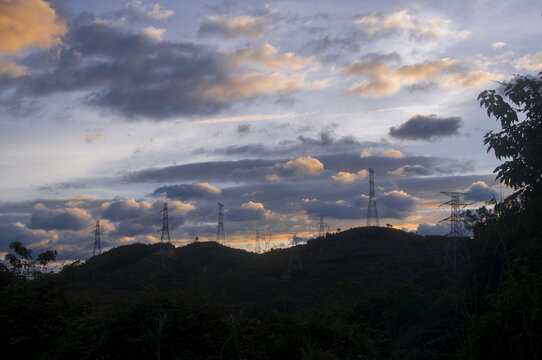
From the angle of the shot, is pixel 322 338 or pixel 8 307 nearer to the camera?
pixel 322 338

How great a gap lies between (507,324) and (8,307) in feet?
38.5

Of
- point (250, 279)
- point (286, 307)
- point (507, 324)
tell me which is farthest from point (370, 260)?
point (507, 324)

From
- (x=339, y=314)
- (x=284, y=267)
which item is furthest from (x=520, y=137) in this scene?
(x=284, y=267)

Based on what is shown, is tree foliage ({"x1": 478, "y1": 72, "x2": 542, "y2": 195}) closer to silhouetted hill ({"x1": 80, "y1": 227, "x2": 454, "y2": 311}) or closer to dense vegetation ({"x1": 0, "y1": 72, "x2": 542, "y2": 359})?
dense vegetation ({"x1": 0, "y1": 72, "x2": 542, "y2": 359})

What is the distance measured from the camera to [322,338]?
948 centimetres

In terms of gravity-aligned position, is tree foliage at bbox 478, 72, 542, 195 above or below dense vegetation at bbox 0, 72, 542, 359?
above

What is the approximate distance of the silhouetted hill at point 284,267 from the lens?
52.5m

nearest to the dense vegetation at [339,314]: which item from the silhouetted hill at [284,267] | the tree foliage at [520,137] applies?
the tree foliage at [520,137]

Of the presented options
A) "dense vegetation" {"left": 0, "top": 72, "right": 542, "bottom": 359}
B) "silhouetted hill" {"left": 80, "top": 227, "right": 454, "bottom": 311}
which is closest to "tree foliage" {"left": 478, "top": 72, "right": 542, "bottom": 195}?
"dense vegetation" {"left": 0, "top": 72, "right": 542, "bottom": 359}

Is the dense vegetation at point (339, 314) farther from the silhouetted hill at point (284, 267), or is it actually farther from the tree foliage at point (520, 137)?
the silhouetted hill at point (284, 267)

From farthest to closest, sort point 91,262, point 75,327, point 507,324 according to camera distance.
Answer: point 91,262, point 75,327, point 507,324

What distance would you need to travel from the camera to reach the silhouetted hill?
5253 centimetres

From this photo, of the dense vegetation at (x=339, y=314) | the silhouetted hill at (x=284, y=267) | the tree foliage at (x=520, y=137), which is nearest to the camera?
the dense vegetation at (x=339, y=314)

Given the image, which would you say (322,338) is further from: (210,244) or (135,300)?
(210,244)
